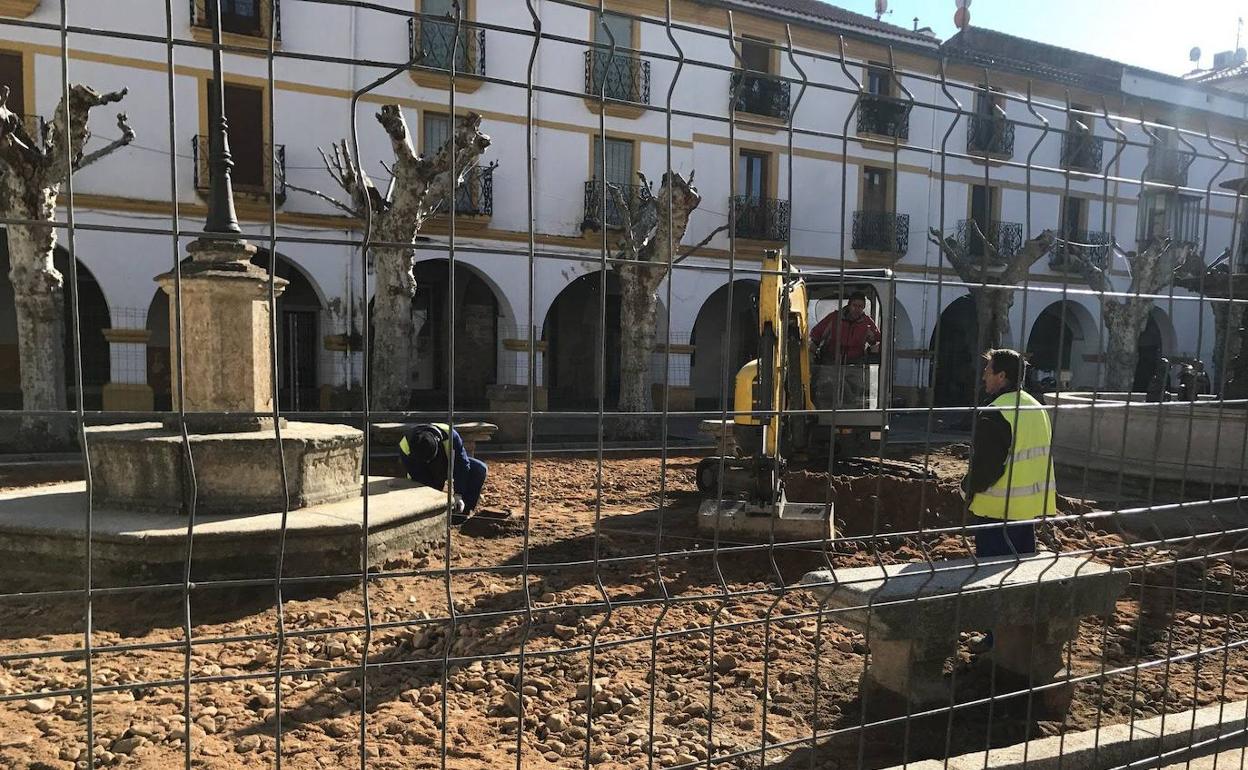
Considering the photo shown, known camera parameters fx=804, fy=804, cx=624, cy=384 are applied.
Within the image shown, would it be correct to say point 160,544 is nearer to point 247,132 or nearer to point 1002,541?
point 1002,541

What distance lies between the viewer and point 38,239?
34.0 ft

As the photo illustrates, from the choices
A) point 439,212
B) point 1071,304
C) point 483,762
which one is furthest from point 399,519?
point 1071,304

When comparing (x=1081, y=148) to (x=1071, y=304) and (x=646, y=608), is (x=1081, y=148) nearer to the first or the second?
(x=646, y=608)

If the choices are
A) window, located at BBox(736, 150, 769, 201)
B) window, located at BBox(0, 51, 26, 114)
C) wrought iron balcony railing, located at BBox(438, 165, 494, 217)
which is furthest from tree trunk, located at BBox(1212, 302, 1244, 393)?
window, located at BBox(0, 51, 26, 114)

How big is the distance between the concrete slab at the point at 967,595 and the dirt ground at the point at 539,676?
0.21m

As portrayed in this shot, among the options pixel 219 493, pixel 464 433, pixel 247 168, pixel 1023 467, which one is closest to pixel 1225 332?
pixel 1023 467

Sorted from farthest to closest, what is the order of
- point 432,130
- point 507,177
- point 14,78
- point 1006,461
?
point 507,177, point 432,130, point 14,78, point 1006,461

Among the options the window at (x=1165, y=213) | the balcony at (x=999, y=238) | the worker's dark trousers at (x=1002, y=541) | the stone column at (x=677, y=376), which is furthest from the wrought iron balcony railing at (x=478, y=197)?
the worker's dark trousers at (x=1002, y=541)

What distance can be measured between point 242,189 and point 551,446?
709 cm

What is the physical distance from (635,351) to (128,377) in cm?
884

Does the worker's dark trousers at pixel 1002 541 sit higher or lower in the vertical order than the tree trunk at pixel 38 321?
lower

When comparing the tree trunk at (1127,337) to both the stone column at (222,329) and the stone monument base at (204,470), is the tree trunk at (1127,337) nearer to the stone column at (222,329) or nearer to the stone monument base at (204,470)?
the stone monument base at (204,470)

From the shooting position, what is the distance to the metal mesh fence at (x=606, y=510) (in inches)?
83.1

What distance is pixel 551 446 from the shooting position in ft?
42.6
